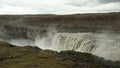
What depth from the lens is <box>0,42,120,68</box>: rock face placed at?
69.6 ft

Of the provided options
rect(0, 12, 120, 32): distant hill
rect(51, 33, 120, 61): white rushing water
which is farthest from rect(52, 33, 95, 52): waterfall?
rect(0, 12, 120, 32): distant hill

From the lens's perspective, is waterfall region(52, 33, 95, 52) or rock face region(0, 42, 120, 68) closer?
rock face region(0, 42, 120, 68)

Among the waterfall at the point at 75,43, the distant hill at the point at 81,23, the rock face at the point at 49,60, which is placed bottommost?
the distant hill at the point at 81,23

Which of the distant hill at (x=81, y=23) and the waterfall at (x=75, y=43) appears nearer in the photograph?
the waterfall at (x=75, y=43)

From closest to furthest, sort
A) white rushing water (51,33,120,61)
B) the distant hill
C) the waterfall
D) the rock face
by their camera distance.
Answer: the rock face < white rushing water (51,33,120,61) < the waterfall < the distant hill

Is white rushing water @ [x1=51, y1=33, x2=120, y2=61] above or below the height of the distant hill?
above

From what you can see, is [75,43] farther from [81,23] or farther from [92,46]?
[81,23]

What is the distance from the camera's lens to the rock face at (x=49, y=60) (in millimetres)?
21219

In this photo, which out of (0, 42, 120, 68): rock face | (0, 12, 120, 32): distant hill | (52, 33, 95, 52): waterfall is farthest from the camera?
(0, 12, 120, 32): distant hill

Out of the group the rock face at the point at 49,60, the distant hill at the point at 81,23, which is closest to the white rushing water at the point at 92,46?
the rock face at the point at 49,60

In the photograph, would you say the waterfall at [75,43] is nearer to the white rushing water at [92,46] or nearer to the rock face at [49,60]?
the white rushing water at [92,46]

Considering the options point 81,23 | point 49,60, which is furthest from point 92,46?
point 81,23

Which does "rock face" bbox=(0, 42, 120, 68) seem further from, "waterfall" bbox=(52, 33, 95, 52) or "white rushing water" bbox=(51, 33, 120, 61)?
"waterfall" bbox=(52, 33, 95, 52)

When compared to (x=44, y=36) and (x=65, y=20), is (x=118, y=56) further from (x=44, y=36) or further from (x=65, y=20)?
(x=65, y=20)
